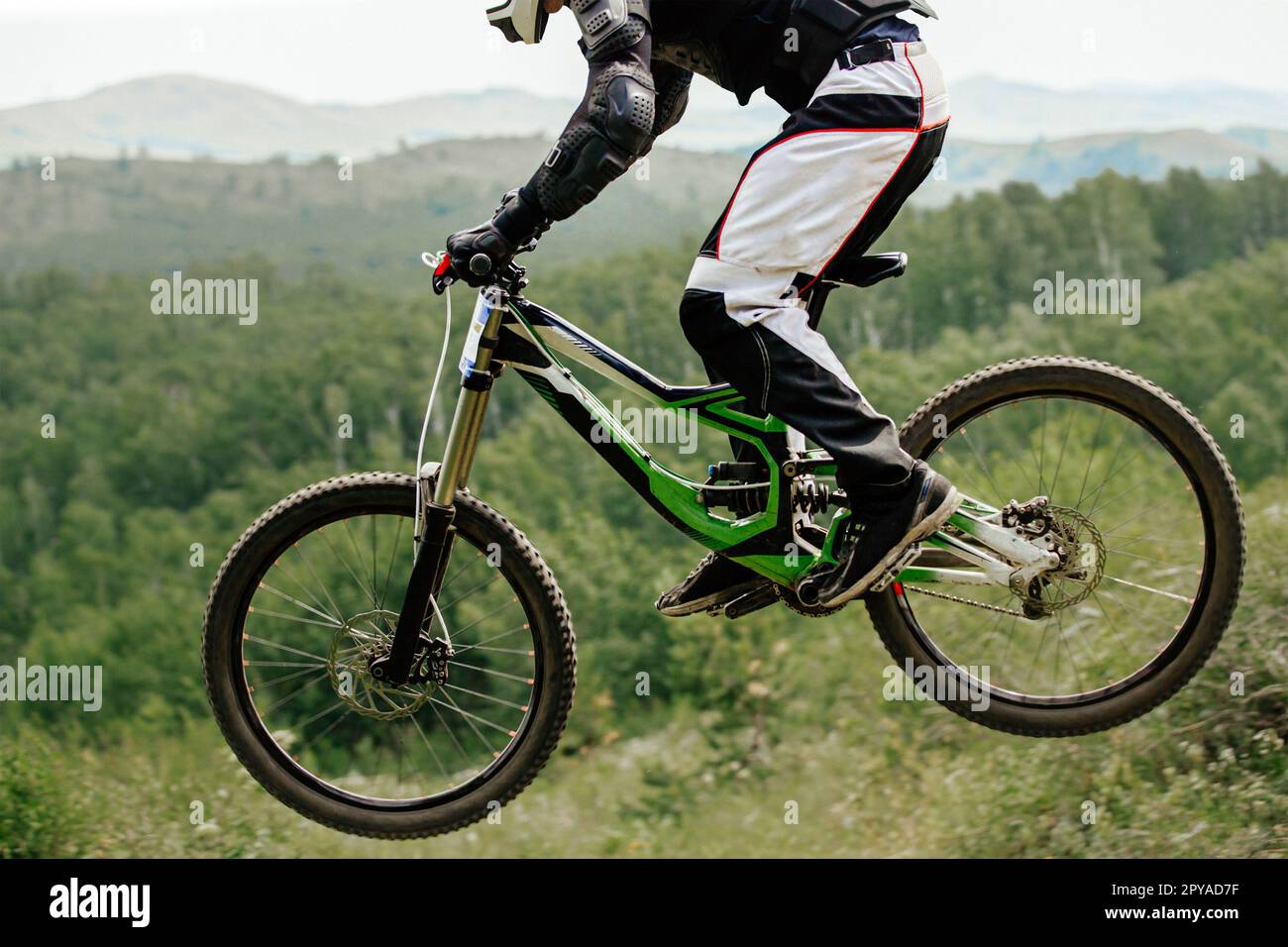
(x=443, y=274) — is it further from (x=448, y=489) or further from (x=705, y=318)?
(x=705, y=318)

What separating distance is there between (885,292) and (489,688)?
1276cm

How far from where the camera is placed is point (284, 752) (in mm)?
3920

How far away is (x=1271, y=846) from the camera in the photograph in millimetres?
4035

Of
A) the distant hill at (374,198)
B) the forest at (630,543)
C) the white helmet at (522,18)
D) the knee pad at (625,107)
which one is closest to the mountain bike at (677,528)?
the knee pad at (625,107)

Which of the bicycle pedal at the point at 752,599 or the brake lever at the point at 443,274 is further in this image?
the bicycle pedal at the point at 752,599

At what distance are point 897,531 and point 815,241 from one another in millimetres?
868

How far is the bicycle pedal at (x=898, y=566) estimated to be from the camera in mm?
3547

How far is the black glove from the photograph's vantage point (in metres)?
3.43

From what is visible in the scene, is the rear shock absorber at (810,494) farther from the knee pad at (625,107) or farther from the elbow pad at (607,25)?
the elbow pad at (607,25)

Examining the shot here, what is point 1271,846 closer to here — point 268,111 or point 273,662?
point 273,662

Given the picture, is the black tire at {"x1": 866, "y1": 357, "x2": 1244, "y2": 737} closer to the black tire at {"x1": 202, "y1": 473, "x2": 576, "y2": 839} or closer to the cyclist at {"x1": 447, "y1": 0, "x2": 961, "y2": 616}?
the cyclist at {"x1": 447, "y1": 0, "x2": 961, "y2": 616}

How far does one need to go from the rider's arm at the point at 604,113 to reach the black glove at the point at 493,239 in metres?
0.08

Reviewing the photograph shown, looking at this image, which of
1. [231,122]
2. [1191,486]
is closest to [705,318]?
[1191,486]

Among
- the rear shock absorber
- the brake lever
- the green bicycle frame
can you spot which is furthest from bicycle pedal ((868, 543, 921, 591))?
the brake lever
